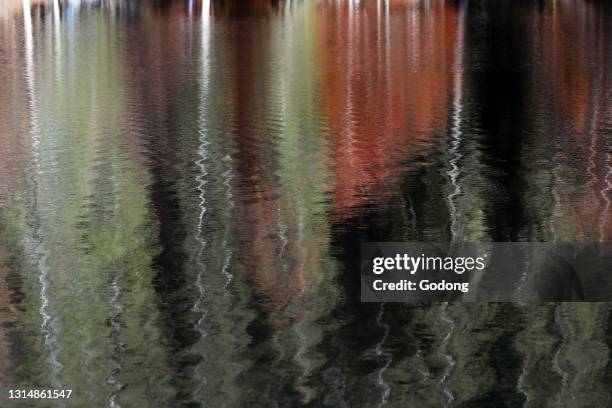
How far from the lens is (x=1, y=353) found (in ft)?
33.0

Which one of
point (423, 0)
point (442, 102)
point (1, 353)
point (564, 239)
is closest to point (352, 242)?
point (564, 239)

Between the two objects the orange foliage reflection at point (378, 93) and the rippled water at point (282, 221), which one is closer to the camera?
the rippled water at point (282, 221)

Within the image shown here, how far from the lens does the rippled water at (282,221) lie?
9688mm

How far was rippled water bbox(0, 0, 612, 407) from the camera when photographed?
9.69 meters

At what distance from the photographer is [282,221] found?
14391 mm

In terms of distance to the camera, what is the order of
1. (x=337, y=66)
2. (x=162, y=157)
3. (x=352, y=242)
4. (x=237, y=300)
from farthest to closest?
(x=337, y=66) < (x=162, y=157) < (x=352, y=242) < (x=237, y=300)

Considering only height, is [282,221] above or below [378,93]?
above

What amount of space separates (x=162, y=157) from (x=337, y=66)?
1575 cm

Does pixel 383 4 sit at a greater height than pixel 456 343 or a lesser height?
lesser

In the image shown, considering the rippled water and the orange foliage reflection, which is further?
the orange foliage reflection

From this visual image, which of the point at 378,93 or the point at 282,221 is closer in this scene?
the point at 282,221

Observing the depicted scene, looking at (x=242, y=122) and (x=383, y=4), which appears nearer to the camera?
(x=242, y=122)

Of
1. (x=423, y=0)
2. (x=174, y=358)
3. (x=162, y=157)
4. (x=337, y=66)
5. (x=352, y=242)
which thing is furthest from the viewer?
(x=423, y=0)

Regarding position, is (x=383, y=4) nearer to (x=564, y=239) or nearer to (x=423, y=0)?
(x=423, y=0)
